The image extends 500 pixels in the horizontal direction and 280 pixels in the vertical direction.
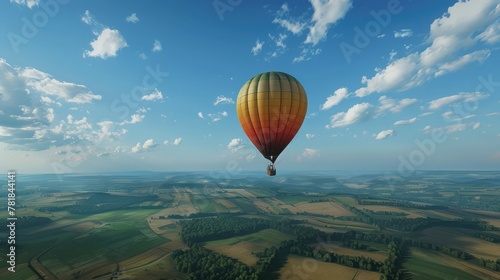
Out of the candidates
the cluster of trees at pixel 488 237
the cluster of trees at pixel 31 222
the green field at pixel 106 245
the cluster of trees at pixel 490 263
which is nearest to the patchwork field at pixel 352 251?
the cluster of trees at pixel 490 263

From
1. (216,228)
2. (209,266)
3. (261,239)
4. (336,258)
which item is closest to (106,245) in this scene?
(216,228)

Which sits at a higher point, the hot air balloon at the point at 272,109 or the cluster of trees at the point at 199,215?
the hot air balloon at the point at 272,109

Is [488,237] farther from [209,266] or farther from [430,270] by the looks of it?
[209,266]

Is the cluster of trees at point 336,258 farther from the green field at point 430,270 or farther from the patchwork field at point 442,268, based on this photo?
the patchwork field at point 442,268

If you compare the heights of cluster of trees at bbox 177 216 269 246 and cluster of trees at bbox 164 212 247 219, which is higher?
cluster of trees at bbox 177 216 269 246

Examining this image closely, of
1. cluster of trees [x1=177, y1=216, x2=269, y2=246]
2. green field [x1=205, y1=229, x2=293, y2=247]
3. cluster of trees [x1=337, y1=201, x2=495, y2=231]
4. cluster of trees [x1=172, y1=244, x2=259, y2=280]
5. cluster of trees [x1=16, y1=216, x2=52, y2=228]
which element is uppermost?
cluster of trees [x1=16, y1=216, x2=52, y2=228]

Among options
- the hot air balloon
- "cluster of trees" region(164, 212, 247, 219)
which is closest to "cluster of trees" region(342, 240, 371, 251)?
the hot air balloon

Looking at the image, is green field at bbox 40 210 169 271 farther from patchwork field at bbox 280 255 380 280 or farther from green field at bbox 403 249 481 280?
green field at bbox 403 249 481 280

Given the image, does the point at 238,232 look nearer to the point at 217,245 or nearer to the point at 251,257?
the point at 217,245
